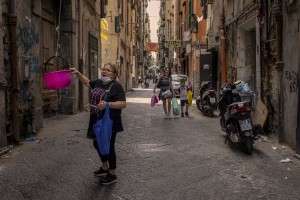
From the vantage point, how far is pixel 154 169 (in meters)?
6.08

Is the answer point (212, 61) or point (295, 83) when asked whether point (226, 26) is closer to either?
point (212, 61)

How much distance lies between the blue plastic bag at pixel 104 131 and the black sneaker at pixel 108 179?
0.33m

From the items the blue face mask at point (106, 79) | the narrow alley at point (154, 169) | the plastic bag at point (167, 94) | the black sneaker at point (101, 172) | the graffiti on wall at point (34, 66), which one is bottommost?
the narrow alley at point (154, 169)

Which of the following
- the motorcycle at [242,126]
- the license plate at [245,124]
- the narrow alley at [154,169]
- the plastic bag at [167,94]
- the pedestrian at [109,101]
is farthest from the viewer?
the plastic bag at [167,94]

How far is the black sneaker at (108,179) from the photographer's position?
5.22m

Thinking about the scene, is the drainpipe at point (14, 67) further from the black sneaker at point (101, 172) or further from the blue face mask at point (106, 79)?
the blue face mask at point (106, 79)

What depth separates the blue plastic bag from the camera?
5.22m

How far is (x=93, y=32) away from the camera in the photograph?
19047 mm

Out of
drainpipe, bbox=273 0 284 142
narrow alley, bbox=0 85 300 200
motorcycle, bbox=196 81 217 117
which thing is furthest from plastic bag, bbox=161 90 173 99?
drainpipe, bbox=273 0 284 142

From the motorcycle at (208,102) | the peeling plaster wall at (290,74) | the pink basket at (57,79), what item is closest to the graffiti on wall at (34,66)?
the pink basket at (57,79)

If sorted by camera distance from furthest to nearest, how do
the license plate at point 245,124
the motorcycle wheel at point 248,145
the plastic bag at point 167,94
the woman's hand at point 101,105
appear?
1. the plastic bag at point 167,94
2. the license plate at point 245,124
3. the motorcycle wheel at point 248,145
4. the woman's hand at point 101,105

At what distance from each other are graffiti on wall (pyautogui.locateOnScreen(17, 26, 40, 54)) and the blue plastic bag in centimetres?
376

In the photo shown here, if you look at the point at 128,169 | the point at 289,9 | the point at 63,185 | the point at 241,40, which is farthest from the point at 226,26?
the point at 63,185

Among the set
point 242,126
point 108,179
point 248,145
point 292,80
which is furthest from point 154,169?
point 292,80
